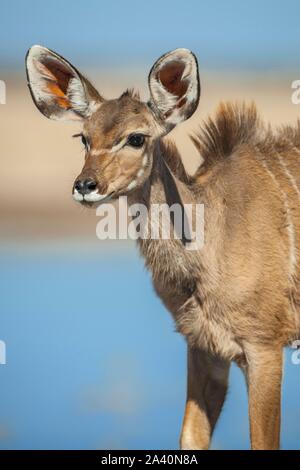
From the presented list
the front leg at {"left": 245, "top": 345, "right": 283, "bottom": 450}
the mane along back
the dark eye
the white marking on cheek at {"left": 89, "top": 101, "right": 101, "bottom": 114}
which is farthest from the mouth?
the front leg at {"left": 245, "top": 345, "right": 283, "bottom": 450}

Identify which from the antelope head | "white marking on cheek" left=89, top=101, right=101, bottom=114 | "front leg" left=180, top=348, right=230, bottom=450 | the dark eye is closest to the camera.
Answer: the antelope head

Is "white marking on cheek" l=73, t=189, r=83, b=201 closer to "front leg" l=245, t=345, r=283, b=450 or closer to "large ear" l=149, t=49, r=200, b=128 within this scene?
"large ear" l=149, t=49, r=200, b=128

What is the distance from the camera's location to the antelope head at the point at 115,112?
6254 mm

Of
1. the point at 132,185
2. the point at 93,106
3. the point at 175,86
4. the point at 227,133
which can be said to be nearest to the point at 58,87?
the point at 93,106

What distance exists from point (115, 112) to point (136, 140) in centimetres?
17

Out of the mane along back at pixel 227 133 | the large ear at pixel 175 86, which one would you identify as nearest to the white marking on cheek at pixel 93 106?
the large ear at pixel 175 86

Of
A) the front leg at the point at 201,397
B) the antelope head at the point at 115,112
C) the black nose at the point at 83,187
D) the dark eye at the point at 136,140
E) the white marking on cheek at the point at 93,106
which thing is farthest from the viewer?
the front leg at the point at 201,397

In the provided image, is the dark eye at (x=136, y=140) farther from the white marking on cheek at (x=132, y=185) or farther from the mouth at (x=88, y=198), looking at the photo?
the mouth at (x=88, y=198)

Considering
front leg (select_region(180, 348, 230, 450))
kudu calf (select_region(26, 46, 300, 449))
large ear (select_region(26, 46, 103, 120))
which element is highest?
large ear (select_region(26, 46, 103, 120))

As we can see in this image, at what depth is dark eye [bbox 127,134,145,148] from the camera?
6359 millimetres

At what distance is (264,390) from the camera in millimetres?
6391

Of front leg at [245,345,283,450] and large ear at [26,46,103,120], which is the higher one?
large ear at [26,46,103,120]

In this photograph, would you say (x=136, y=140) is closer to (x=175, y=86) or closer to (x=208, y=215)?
(x=175, y=86)

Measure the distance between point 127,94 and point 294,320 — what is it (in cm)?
130
